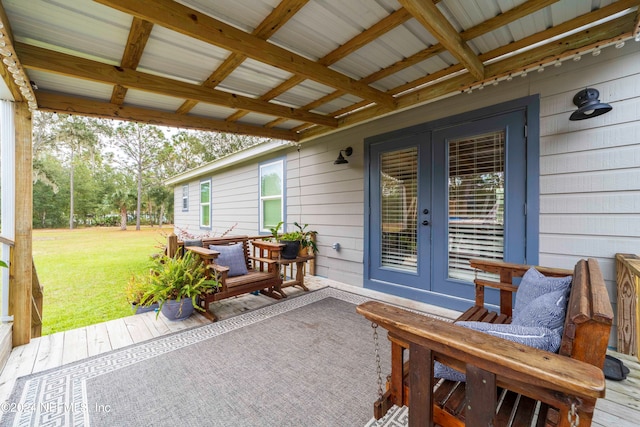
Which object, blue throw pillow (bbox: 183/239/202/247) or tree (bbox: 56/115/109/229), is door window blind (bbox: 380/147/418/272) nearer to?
blue throw pillow (bbox: 183/239/202/247)

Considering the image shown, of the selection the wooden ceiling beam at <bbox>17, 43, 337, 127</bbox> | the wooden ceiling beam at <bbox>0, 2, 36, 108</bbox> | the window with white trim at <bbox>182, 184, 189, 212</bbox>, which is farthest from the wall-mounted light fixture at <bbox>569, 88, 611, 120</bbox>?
the window with white trim at <bbox>182, 184, 189, 212</bbox>

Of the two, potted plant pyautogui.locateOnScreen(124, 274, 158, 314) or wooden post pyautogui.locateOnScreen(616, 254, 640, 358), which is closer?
wooden post pyautogui.locateOnScreen(616, 254, 640, 358)

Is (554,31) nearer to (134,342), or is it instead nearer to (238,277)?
(238,277)

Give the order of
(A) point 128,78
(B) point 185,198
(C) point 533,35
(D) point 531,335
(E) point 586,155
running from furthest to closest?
(B) point 185,198 → (A) point 128,78 → (E) point 586,155 → (C) point 533,35 → (D) point 531,335

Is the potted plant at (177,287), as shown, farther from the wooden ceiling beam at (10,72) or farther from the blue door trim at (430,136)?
the blue door trim at (430,136)

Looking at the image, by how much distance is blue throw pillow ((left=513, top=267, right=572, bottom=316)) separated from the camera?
4.72 ft

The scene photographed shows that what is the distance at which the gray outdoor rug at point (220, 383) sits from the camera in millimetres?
1673

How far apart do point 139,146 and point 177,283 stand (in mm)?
20723

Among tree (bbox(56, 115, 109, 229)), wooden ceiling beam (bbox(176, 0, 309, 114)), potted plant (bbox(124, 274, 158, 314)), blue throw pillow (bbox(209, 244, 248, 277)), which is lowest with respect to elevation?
potted plant (bbox(124, 274, 158, 314))

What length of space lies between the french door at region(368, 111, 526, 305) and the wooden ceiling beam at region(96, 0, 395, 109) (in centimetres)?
139

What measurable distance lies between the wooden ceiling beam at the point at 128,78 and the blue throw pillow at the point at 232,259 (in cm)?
187

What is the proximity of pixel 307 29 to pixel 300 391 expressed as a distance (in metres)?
2.67

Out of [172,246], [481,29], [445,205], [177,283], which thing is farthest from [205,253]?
[481,29]

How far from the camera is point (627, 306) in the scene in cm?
210
